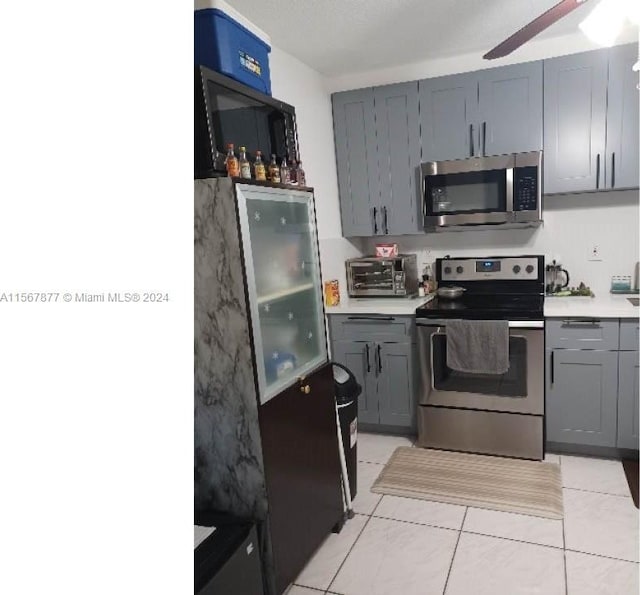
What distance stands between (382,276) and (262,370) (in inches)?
73.6

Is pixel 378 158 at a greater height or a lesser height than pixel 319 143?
lesser

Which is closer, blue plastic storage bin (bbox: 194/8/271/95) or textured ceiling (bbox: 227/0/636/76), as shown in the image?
blue plastic storage bin (bbox: 194/8/271/95)

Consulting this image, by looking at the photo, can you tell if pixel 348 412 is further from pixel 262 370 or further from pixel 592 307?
pixel 592 307

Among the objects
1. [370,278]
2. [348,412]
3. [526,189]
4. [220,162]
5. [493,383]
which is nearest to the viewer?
[220,162]

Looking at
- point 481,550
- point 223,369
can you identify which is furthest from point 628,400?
point 223,369

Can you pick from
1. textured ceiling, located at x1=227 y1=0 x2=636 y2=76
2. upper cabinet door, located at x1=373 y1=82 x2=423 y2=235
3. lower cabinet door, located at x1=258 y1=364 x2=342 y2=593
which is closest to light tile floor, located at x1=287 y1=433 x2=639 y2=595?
lower cabinet door, located at x1=258 y1=364 x2=342 y2=593

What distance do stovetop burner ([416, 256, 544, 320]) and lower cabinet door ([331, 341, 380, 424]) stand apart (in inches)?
17.6

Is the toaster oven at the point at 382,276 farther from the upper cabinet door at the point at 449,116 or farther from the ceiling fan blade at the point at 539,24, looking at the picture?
the ceiling fan blade at the point at 539,24

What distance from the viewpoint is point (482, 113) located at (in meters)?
3.18

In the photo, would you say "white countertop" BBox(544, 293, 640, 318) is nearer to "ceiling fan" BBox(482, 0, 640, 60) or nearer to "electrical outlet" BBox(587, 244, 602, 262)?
"electrical outlet" BBox(587, 244, 602, 262)

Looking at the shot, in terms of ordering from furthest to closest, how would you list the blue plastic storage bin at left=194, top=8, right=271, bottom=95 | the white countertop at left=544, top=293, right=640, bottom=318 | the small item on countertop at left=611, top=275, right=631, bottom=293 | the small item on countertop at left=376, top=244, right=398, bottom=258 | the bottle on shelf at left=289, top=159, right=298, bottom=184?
1. the small item on countertop at left=376, top=244, right=398, bottom=258
2. the small item on countertop at left=611, top=275, right=631, bottom=293
3. the white countertop at left=544, top=293, right=640, bottom=318
4. the bottle on shelf at left=289, top=159, right=298, bottom=184
5. the blue plastic storage bin at left=194, top=8, right=271, bottom=95

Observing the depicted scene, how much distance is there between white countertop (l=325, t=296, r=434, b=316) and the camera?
10.3 feet
